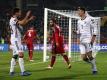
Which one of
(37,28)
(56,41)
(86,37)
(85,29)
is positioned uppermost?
(37,28)

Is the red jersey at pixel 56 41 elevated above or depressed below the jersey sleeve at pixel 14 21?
below

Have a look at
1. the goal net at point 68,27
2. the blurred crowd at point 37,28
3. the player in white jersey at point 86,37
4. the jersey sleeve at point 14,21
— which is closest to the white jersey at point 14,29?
the jersey sleeve at point 14,21

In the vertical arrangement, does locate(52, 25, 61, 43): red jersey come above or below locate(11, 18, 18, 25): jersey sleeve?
below

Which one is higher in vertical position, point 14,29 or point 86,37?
point 14,29

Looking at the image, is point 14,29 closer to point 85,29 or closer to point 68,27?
point 85,29

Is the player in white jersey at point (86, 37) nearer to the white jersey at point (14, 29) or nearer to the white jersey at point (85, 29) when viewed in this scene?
the white jersey at point (85, 29)

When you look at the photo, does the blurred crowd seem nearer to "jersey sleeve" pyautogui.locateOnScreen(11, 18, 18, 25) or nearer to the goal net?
the goal net

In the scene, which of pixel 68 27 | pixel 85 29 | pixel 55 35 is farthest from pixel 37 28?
pixel 85 29

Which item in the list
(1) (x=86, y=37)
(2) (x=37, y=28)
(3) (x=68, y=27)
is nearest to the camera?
(1) (x=86, y=37)

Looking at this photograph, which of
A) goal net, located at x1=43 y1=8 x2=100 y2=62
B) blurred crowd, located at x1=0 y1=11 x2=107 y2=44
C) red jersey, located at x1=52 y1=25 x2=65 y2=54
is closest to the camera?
red jersey, located at x1=52 y1=25 x2=65 y2=54

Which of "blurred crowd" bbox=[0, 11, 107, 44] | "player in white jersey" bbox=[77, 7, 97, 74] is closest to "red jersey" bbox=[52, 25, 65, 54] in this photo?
"player in white jersey" bbox=[77, 7, 97, 74]

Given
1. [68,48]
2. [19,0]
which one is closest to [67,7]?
[19,0]

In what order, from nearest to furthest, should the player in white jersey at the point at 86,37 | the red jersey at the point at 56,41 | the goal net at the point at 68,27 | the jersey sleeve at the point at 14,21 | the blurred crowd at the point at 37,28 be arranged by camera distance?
the jersey sleeve at the point at 14,21, the player in white jersey at the point at 86,37, the red jersey at the point at 56,41, the goal net at the point at 68,27, the blurred crowd at the point at 37,28

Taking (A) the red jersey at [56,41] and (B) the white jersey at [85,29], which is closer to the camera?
(B) the white jersey at [85,29]
